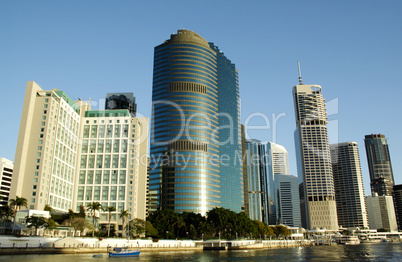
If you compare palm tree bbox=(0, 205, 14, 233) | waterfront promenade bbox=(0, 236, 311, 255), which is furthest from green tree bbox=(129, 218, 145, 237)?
palm tree bbox=(0, 205, 14, 233)

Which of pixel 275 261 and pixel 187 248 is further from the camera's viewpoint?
pixel 187 248

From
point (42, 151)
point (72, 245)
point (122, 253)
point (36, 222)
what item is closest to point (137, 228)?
point (72, 245)

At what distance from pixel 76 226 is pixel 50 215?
60.5ft

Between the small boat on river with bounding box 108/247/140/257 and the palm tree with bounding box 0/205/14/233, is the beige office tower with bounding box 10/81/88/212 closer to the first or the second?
the palm tree with bounding box 0/205/14/233

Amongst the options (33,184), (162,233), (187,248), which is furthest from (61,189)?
(187,248)

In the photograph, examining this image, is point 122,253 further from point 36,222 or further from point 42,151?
point 42,151

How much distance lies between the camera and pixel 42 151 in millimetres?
166250

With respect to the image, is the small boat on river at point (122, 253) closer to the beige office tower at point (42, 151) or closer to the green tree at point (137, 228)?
the green tree at point (137, 228)

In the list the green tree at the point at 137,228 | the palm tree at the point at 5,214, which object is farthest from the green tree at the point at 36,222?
the green tree at the point at 137,228

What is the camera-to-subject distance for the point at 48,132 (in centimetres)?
17012

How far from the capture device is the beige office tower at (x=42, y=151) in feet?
526

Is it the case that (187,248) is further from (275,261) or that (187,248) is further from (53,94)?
(53,94)

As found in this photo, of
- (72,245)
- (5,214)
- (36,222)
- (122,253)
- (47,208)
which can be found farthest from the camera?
(47,208)

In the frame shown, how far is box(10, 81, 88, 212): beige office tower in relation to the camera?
526ft
